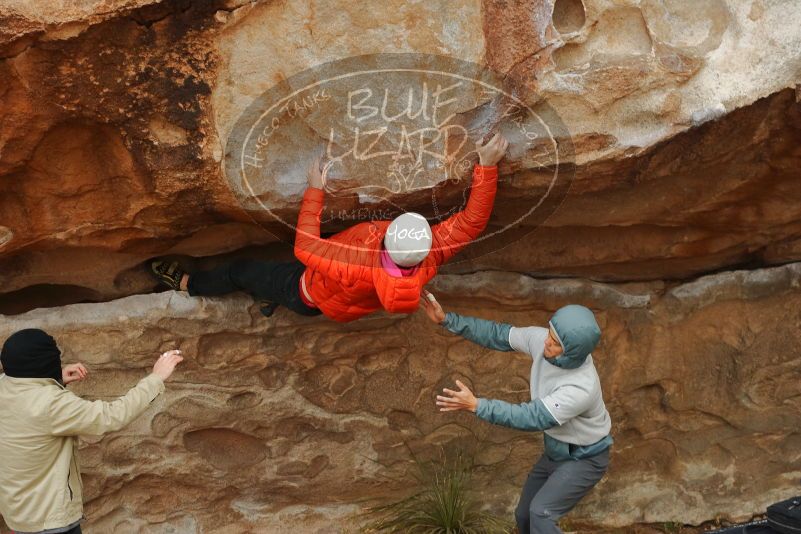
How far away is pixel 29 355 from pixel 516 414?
1606 mm

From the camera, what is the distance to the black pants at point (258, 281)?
3.45 metres

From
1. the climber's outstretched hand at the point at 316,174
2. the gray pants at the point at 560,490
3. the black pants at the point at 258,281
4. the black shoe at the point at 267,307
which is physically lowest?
the gray pants at the point at 560,490

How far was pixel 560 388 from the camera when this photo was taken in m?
3.10

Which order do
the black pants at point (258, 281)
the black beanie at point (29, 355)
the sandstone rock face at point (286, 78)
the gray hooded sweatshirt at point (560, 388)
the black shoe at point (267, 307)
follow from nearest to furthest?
1. the sandstone rock face at point (286, 78)
2. the black beanie at point (29, 355)
3. the gray hooded sweatshirt at point (560, 388)
4. the black pants at point (258, 281)
5. the black shoe at point (267, 307)

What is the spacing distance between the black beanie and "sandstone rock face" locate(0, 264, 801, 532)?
0.59 metres

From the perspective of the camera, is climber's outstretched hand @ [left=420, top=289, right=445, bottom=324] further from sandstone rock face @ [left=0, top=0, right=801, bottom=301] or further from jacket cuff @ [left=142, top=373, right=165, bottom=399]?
jacket cuff @ [left=142, top=373, right=165, bottom=399]

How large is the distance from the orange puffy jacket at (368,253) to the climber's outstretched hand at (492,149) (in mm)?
27

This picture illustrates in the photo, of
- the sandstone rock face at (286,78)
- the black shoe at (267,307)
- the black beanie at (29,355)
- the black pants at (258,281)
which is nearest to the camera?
the sandstone rock face at (286,78)

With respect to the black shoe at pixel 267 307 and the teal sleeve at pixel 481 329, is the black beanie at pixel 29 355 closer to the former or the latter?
the black shoe at pixel 267 307

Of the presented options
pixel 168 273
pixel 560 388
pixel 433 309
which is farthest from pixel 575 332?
pixel 168 273

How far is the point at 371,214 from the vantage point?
10.9 feet

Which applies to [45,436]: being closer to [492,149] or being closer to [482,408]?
[482,408]

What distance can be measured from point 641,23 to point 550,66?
1.08 feet

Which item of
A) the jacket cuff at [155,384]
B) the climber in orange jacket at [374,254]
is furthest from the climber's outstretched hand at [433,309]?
the jacket cuff at [155,384]
